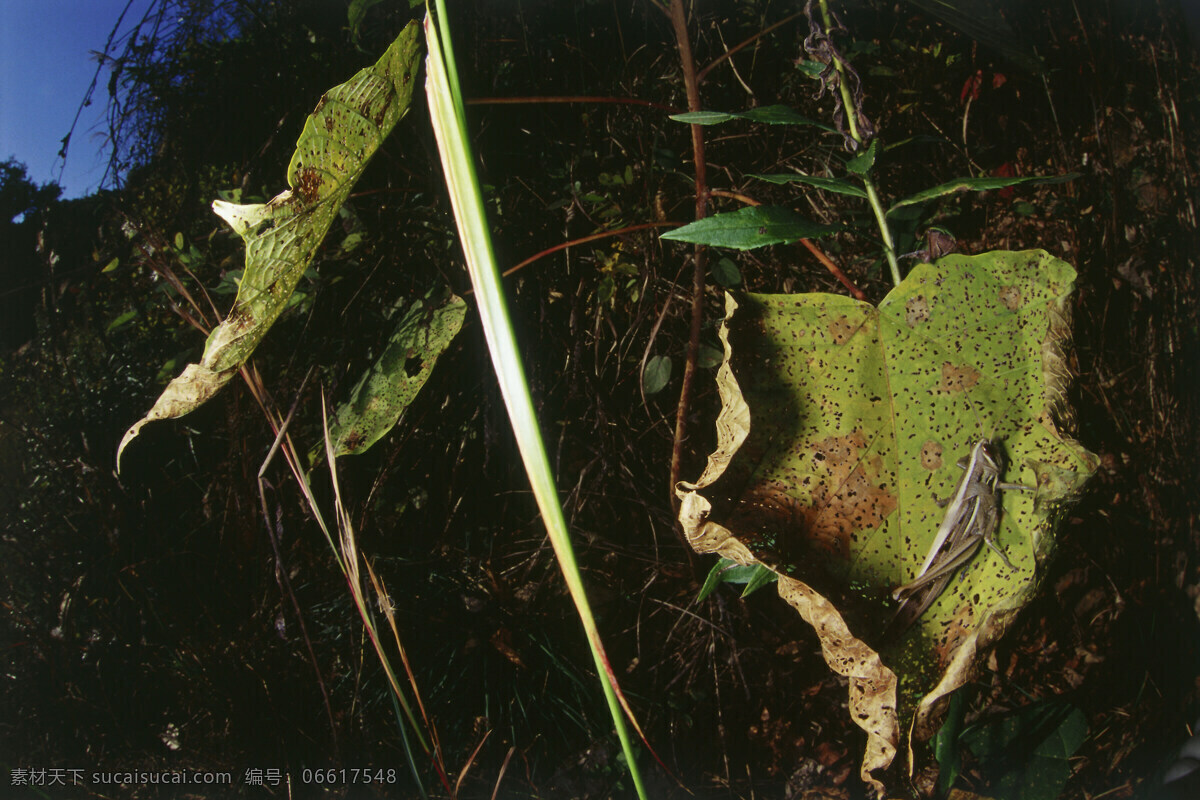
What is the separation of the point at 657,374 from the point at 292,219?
403mm

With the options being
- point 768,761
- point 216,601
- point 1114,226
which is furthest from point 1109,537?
point 216,601

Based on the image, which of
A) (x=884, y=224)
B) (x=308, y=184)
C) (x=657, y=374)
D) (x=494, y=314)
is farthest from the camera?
(x=657, y=374)

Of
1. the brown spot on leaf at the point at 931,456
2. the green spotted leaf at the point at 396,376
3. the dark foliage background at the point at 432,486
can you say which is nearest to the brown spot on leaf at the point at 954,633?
the brown spot on leaf at the point at 931,456

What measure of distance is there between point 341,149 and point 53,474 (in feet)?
1.96

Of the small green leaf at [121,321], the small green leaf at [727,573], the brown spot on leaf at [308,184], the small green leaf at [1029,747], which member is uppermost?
the brown spot on leaf at [308,184]

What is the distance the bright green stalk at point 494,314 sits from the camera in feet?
1.24

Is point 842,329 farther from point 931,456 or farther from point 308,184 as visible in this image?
point 308,184

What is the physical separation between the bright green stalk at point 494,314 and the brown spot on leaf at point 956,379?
386 mm

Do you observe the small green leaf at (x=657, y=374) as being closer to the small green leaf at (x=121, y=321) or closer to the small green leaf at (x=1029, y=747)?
the small green leaf at (x=1029, y=747)

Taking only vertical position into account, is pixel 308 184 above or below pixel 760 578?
above

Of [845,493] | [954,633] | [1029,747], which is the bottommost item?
[1029,747]

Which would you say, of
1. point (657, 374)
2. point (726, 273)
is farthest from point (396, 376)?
point (726, 273)

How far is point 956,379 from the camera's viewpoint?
56 cm

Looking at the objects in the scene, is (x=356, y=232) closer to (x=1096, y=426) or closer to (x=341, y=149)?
(x=341, y=149)
